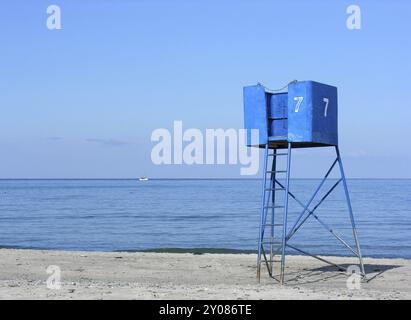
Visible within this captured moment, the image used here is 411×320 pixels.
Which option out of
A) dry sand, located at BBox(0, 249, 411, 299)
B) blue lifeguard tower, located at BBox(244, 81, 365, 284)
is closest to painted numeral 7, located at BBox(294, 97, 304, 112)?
blue lifeguard tower, located at BBox(244, 81, 365, 284)

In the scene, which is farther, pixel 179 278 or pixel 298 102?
pixel 179 278

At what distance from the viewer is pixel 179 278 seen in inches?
731

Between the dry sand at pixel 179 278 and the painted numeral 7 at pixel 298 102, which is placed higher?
the painted numeral 7 at pixel 298 102

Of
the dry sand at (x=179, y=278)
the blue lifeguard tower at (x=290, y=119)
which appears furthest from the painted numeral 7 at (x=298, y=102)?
the dry sand at (x=179, y=278)

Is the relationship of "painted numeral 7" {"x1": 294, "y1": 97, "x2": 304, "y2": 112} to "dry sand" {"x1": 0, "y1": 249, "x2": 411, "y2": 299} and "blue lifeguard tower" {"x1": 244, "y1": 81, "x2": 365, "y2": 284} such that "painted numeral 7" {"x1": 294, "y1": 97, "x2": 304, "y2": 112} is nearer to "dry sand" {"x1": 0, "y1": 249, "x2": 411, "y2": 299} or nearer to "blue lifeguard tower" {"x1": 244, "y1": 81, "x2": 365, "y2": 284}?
"blue lifeguard tower" {"x1": 244, "y1": 81, "x2": 365, "y2": 284}

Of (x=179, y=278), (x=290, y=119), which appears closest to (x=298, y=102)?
(x=290, y=119)

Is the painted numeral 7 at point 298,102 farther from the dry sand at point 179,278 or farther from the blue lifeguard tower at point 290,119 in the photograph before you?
the dry sand at point 179,278

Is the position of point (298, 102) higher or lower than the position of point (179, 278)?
higher

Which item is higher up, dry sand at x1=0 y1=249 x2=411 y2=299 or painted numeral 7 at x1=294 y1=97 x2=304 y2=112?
painted numeral 7 at x1=294 y1=97 x2=304 y2=112

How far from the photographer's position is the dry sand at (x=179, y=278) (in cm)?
1385

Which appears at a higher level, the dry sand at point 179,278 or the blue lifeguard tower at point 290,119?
the blue lifeguard tower at point 290,119

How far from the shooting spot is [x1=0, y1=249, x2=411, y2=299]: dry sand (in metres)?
13.9

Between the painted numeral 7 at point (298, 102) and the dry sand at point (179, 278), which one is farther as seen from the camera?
the painted numeral 7 at point (298, 102)

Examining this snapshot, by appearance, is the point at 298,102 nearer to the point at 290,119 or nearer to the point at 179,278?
the point at 290,119
